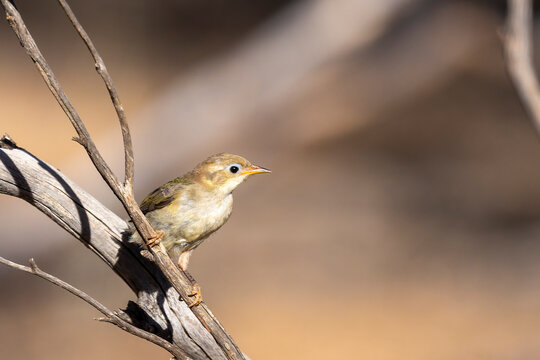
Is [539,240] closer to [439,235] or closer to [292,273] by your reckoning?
[439,235]

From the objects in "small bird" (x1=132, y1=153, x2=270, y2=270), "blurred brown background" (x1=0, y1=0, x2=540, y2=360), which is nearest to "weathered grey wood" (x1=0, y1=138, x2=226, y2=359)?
"small bird" (x1=132, y1=153, x2=270, y2=270)

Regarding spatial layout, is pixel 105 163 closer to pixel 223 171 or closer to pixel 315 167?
pixel 223 171

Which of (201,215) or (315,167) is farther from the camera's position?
(315,167)

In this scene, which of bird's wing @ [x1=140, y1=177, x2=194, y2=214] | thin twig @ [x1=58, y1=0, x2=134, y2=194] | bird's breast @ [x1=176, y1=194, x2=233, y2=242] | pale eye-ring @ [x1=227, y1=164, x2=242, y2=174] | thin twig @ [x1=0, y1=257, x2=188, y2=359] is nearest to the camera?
thin twig @ [x1=58, y1=0, x2=134, y2=194]

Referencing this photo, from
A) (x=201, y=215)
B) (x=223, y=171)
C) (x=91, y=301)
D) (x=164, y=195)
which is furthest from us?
(x=223, y=171)

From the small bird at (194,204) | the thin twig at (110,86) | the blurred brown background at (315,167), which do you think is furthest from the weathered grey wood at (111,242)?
the blurred brown background at (315,167)

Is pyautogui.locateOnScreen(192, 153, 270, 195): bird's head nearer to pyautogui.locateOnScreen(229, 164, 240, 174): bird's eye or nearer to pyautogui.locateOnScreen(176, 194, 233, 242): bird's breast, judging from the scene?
pyautogui.locateOnScreen(229, 164, 240, 174): bird's eye

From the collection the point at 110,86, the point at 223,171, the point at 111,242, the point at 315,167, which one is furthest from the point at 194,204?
the point at 315,167

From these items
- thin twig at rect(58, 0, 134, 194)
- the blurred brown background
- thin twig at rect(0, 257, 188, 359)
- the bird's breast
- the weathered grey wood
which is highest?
the blurred brown background
